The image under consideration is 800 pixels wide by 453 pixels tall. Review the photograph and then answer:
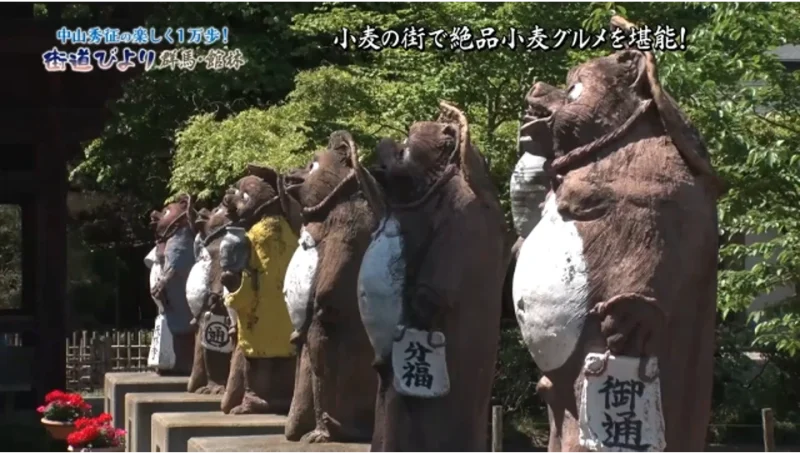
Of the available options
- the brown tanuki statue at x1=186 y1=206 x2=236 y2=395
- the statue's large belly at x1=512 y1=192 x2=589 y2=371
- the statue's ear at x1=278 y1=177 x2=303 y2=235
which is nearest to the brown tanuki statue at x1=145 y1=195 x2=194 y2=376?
the brown tanuki statue at x1=186 y1=206 x2=236 y2=395

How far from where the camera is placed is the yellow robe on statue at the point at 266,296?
28.5 ft

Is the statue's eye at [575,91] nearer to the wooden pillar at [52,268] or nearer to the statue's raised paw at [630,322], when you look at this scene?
the statue's raised paw at [630,322]

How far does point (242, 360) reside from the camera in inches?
352

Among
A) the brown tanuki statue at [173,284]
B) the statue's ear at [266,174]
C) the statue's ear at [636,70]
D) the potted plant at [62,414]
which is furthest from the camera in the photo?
the potted plant at [62,414]

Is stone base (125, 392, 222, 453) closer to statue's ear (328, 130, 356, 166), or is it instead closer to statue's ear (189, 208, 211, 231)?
statue's ear (189, 208, 211, 231)

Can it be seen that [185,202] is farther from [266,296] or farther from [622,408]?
[622,408]

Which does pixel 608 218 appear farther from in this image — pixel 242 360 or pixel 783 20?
pixel 242 360

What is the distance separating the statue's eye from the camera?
447 centimetres

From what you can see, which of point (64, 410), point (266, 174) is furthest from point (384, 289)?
point (64, 410)

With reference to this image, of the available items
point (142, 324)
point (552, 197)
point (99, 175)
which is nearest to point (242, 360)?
point (552, 197)

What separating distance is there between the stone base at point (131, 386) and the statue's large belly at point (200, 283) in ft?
3.58

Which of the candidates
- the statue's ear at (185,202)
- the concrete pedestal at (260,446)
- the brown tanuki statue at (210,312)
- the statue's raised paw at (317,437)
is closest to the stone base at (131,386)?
the brown tanuki statue at (210,312)

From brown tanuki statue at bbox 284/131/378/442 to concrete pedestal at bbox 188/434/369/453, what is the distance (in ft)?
0.39

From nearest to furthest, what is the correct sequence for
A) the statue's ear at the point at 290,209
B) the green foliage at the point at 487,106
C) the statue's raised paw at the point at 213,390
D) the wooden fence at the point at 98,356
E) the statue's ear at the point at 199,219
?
the green foliage at the point at 487,106 < the statue's ear at the point at 290,209 < the statue's raised paw at the point at 213,390 < the statue's ear at the point at 199,219 < the wooden fence at the point at 98,356
